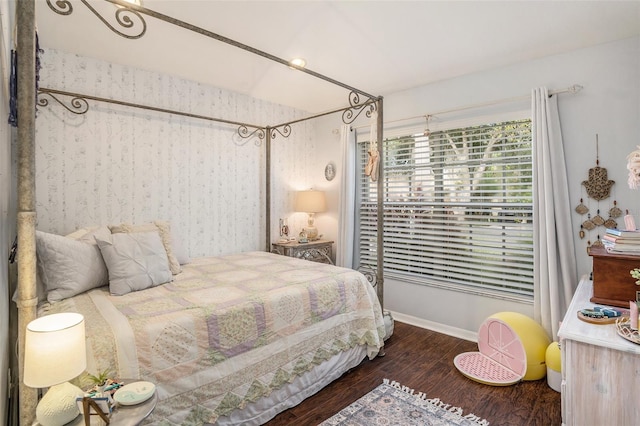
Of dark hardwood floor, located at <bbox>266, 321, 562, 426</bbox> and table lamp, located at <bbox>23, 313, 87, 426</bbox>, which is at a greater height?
table lamp, located at <bbox>23, 313, 87, 426</bbox>

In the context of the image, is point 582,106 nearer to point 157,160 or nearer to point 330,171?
point 330,171

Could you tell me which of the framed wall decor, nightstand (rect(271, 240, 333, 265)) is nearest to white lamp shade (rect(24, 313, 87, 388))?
nightstand (rect(271, 240, 333, 265))

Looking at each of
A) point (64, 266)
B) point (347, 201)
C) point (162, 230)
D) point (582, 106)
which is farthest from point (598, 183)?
point (64, 266)

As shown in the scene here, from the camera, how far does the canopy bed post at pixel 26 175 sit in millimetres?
1136

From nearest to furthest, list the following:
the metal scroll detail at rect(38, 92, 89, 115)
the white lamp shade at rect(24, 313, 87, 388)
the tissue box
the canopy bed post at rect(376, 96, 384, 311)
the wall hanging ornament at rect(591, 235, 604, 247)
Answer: the white lamp shade at rect(24, 313, 87, 388) → the tissue box → the wall hanging ornament at rect(591, 235, 604, 247) → the metal scroll detail at rect(38, 92, 89, 115) → the canopy bed post at rect(376, 96, 384, 311)

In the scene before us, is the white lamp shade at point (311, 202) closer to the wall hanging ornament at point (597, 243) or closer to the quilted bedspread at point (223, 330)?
the quilted bedspread at point (223, 330)

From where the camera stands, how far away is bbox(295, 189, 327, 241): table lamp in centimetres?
430

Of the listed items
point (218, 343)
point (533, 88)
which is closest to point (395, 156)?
point (533, 88)

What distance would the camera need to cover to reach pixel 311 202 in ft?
14.1

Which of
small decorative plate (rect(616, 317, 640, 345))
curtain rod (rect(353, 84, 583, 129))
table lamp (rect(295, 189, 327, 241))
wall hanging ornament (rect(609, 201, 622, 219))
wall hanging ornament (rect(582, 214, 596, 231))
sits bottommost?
small decorative plate (rect(616, 317, 640, 345))

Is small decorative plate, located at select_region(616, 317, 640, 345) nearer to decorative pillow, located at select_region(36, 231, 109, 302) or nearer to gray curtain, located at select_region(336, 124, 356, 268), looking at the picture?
gray curtain, located at select_region(336, 124, 356, 268)

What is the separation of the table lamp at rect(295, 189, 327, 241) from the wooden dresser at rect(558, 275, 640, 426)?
2.97 meters

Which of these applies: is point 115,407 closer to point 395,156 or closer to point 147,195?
point 147,195

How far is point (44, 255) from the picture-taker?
204 centimetres
